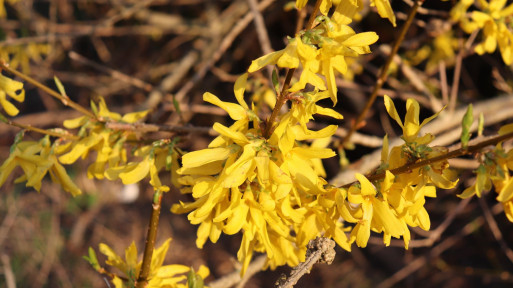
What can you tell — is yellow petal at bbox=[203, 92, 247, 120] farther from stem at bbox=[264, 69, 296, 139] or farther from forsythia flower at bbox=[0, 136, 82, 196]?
forsythia flower at bbox=[0, 136, 82, 196]

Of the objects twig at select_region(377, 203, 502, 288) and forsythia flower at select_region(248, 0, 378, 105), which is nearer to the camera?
forsythia flower at select_region(248, 0, 378, 105)

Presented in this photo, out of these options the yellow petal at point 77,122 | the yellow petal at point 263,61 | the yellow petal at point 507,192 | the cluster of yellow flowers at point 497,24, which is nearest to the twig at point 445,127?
the cluster of yellow flowers at point 497,24

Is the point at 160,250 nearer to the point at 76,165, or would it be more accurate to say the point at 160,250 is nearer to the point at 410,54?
the point at 410,54

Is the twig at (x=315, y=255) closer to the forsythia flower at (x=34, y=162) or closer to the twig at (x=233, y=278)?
the twig at (x=233, y=278)

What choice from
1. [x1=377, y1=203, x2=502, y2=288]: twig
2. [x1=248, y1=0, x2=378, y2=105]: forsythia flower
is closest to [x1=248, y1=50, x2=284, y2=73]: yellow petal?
[x1=248, y1=0, x2=378, y2=105]: forsythia flower

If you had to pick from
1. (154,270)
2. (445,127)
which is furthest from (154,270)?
(445,127)

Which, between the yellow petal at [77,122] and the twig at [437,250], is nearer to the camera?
the yellow petal at [77,122]

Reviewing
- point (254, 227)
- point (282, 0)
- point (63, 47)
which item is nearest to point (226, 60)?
point (282, 0)

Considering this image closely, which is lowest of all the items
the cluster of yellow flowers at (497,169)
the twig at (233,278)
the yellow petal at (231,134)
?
the twig at (233,278)

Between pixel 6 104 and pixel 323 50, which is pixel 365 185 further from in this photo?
pixel 6 104
